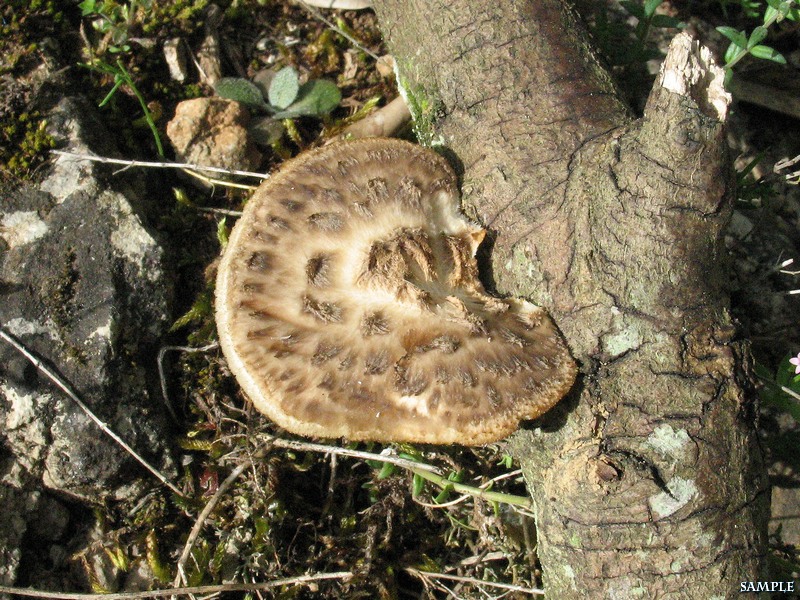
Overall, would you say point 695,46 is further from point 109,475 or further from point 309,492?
point 109,475

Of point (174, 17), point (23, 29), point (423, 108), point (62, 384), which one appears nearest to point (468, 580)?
point (62, 384)

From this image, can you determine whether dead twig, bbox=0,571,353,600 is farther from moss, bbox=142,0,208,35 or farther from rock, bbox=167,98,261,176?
moss, bbox=142,0,208,35

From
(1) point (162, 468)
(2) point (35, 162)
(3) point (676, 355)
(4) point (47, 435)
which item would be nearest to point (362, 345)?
(3) point (676, 355)

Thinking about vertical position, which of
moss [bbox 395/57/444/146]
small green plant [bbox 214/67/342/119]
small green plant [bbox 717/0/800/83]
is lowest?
small green plant [bbox 214/67/342/119]

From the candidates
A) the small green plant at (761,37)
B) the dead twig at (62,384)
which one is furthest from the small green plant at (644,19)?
the dead twig at (62,384)

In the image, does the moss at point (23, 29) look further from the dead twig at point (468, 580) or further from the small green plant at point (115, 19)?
the dead twig at point (468, 580)

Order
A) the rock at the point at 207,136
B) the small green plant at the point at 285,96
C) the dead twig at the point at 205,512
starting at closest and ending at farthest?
1. the dead twig at the point at 205,512
2. the rock at the point at 207,136
3. the small green plant at the point at 285,96

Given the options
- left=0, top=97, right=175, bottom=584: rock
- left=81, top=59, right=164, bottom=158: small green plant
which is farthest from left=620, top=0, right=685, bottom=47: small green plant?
left=0, top=97, right=175, bottom=584: rock
